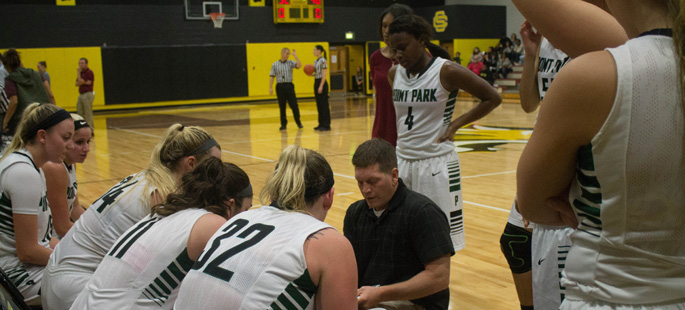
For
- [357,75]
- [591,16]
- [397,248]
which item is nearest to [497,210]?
[397,248]

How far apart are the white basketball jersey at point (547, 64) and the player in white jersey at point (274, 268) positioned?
1.54 m

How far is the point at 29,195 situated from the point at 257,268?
6.02ft

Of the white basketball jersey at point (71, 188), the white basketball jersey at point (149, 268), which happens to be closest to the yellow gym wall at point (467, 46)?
the white basketball jersey at point (71, 188)

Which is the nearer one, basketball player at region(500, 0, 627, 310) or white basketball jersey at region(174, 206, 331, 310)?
white basketball jersey at region(174, 206, 331, 310)

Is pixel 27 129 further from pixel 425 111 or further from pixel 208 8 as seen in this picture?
pixel 208 8

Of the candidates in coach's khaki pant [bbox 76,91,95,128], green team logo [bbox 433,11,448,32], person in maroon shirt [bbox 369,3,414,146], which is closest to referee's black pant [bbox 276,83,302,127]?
coach's khaki pant [bbox 76,91,95,128]

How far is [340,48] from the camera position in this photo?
1088 inches

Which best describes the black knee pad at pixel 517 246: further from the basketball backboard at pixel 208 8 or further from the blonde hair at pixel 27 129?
the basketball backboard at pixel 208 8

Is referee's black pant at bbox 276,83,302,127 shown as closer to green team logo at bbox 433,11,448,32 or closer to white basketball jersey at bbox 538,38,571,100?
white basketball jersey at bbox 538,38,571,100

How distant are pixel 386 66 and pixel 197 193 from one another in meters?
2.50

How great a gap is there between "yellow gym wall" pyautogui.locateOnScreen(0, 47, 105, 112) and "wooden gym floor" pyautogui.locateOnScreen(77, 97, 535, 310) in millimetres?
1671

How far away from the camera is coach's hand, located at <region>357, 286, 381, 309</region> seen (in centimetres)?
262

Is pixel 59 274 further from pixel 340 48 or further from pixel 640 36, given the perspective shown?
pixel 340 48

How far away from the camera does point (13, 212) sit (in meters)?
3.21
